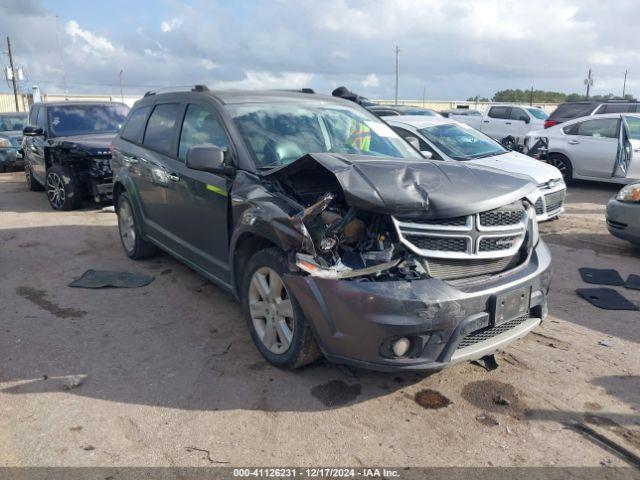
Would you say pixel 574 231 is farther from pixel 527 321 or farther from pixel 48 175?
pixel 48 175

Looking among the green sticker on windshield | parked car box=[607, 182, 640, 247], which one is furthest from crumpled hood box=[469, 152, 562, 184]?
the green sticker on windshield

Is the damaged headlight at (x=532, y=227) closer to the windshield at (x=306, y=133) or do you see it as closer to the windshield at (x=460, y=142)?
the windshield at (x=306, y=133)

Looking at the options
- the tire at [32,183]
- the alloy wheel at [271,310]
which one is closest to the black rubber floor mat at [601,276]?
the alloy wheel at [271,310]

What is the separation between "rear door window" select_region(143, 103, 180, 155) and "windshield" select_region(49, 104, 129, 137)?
5161 millimetres

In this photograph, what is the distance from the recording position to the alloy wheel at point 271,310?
3389 mm

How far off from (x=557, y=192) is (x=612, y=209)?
49.7 inches

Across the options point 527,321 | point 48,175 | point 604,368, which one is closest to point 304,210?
point 527,321

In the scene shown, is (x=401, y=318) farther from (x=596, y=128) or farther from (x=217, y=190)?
(x=596, y=128)

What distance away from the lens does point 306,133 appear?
13.9ft

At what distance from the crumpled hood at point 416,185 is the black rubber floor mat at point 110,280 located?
255 centimetres

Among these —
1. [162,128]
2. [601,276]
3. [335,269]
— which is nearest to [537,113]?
[601,276]

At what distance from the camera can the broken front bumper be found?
285cm

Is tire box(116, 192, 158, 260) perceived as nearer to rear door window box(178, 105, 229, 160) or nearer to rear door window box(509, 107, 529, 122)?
rear door window box(178, 105, 229, 160)

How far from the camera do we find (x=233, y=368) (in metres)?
3.67
